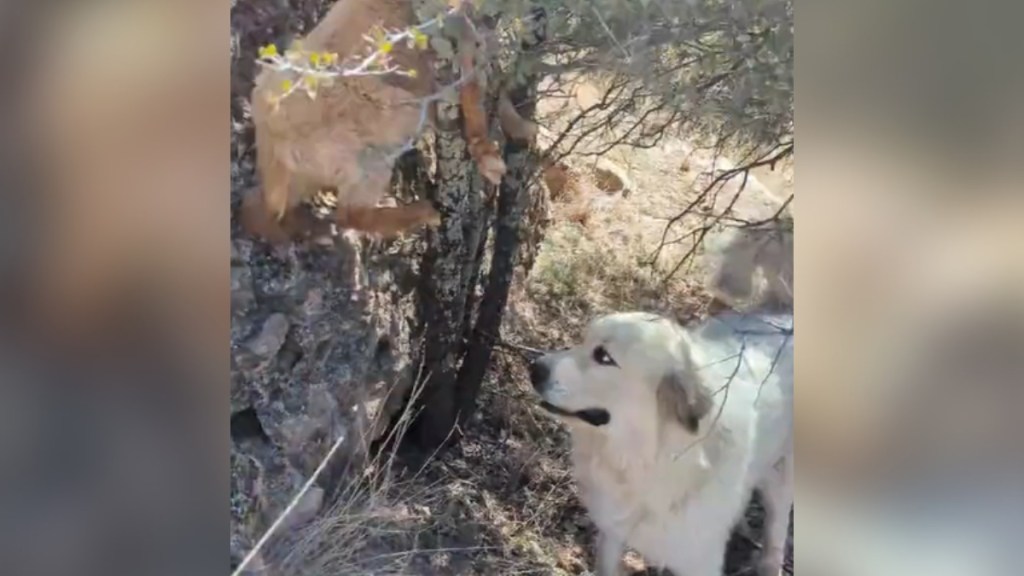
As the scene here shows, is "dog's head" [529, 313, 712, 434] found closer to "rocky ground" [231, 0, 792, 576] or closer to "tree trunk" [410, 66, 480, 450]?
"rocky ground" [231, 0, 792, 576]

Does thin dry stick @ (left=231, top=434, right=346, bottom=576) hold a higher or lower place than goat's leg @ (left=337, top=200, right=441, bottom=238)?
lower

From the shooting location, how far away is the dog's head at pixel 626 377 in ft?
4.61

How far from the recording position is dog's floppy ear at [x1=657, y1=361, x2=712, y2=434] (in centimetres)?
141

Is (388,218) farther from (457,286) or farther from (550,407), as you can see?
(550,407)

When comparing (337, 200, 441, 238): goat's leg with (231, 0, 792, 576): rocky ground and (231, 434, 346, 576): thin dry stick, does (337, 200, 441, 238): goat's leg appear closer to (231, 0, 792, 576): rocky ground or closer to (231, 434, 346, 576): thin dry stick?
(231, 0, 792, 576): rocky ground

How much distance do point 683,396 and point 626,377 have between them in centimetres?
9

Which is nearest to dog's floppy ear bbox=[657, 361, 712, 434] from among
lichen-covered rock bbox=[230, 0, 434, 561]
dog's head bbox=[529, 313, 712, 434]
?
dog's head bbox=[529, 313, 712, 434]

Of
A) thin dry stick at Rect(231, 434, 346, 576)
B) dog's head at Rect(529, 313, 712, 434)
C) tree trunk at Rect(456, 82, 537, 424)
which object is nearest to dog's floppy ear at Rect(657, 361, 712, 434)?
dog's head at Rect(529, 313, 712, 434)

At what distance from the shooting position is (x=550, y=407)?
4.65 ft

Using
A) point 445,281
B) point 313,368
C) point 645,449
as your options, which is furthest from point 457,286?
point 645,449

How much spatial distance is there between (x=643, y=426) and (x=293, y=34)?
31.9 inches

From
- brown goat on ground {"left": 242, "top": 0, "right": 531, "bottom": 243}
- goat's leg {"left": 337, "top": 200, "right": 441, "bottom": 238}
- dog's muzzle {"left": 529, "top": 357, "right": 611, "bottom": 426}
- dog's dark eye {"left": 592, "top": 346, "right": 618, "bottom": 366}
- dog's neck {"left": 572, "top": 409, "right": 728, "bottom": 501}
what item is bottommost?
dog's neck {"left": 572, "top": 409, "right": 728, "bottom": 501}
